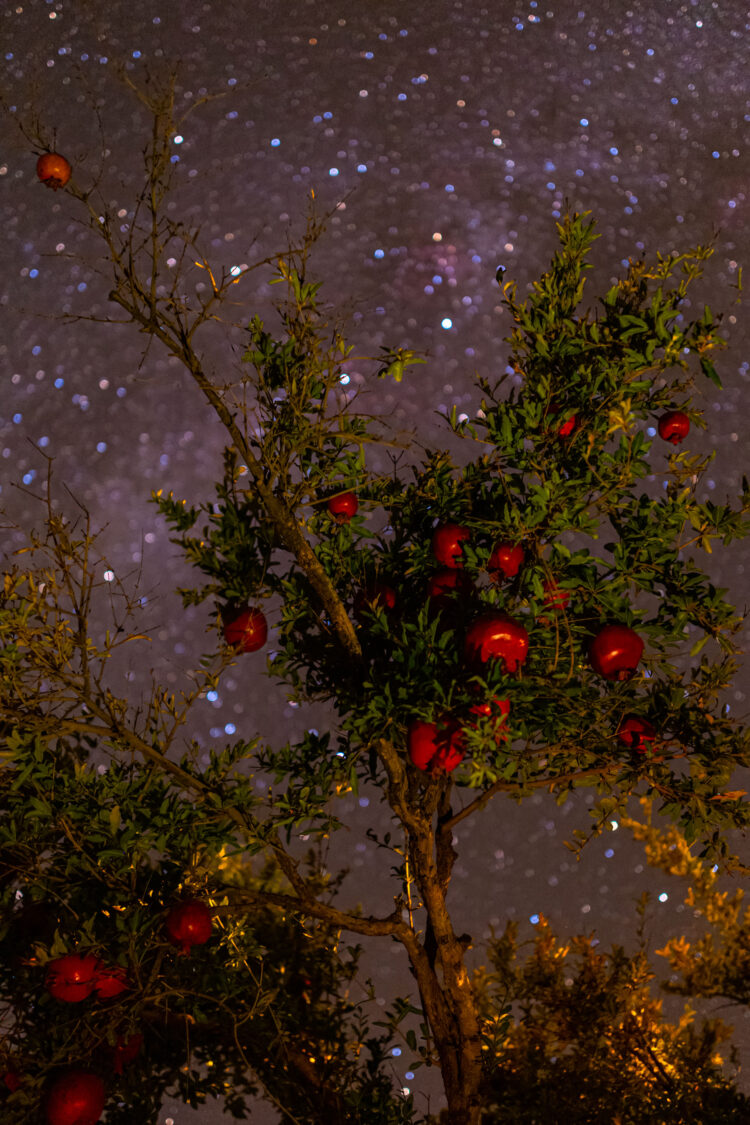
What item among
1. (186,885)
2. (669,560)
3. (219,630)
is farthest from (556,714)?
(186,885)

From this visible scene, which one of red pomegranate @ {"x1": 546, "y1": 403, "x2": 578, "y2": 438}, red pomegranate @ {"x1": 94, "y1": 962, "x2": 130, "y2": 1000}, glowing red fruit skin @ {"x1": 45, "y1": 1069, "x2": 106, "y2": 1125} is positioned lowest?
glowing red fruit skin @ {"x1": 45, "y1": 1069, "x2": 106, "y2": 1125}

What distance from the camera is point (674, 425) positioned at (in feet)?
9.08

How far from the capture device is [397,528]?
290 cm

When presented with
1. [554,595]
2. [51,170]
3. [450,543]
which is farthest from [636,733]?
[51,170]

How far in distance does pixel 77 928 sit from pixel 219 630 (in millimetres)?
961

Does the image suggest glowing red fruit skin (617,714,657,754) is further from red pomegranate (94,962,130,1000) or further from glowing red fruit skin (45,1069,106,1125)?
glowing red fruit skin (45,1069,106,1125)

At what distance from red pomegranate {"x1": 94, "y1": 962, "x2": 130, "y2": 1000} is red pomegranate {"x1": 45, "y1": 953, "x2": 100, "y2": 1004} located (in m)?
0.02

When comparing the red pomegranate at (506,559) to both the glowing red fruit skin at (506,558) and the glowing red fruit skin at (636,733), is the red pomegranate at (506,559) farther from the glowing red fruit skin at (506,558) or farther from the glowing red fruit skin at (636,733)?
the glowing red fruit skin at (636,733)

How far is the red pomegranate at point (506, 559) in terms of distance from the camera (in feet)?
8.15

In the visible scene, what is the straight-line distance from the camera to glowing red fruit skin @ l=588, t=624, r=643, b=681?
236cm

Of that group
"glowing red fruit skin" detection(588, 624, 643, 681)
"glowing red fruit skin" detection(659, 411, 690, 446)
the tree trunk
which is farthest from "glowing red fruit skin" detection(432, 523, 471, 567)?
the tree trunk

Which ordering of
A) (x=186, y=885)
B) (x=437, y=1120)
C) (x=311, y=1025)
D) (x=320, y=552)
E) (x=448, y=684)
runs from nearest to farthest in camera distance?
(x=448, y=684), (x=186, y=885), (x=320, y=552), (x=311, y=1025), (x=437, y=1120)

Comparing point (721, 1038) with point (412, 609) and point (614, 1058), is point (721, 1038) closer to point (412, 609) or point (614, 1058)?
point (614, 1058)

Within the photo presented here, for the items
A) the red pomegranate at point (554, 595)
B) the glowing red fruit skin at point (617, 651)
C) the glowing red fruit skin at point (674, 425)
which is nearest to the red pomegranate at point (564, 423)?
the glowing red fruit skin at point (674, 425)
